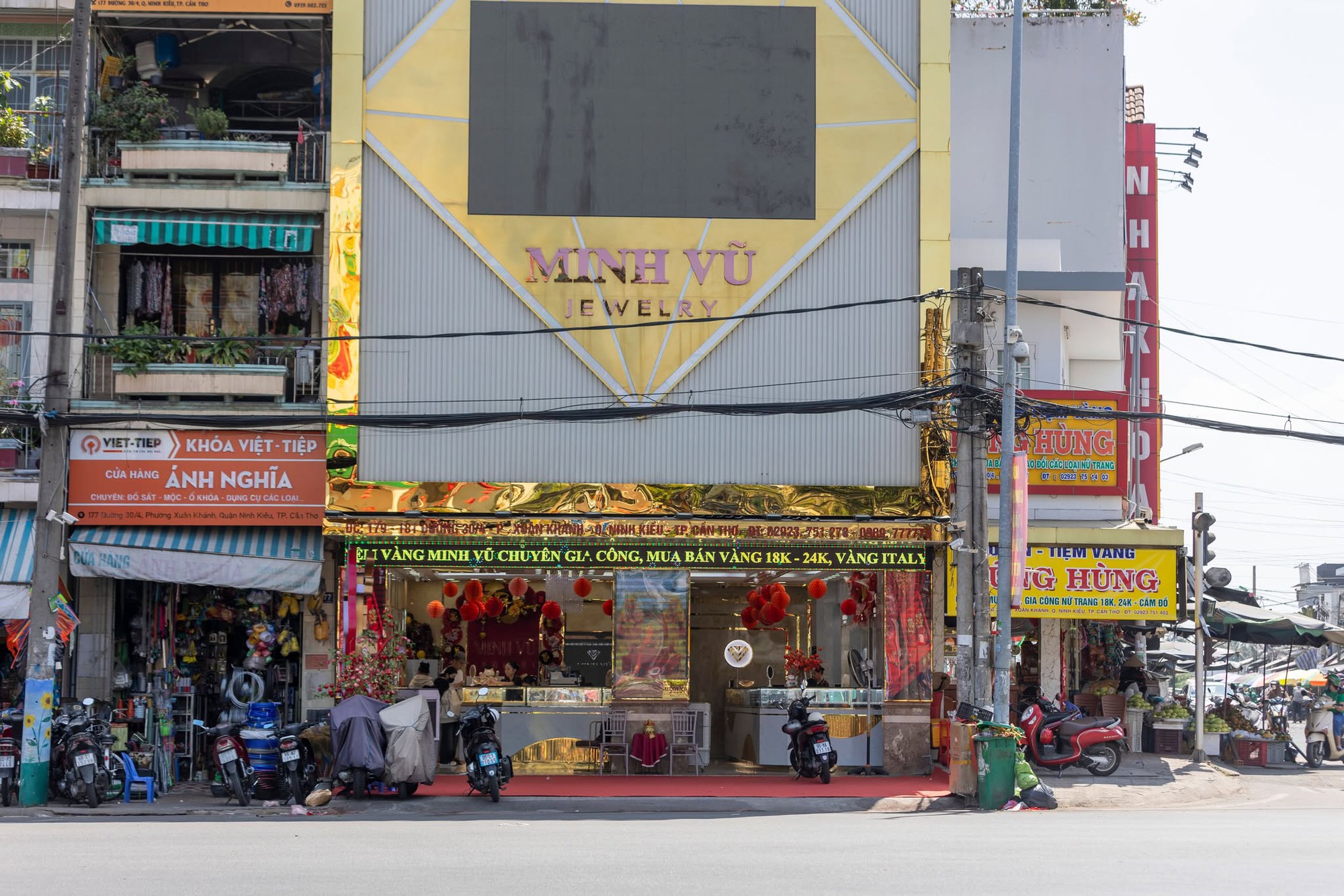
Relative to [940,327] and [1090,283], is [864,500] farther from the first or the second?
[1090,283]

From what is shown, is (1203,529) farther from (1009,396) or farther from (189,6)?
(189,6)

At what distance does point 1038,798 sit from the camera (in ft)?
65.1

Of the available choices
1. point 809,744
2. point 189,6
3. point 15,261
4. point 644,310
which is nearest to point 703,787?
point 809,744

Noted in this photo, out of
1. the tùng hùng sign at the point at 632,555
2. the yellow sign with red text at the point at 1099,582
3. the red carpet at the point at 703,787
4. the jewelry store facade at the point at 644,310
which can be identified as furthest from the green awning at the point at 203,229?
the yellow sign with red text at the point at 1099,582

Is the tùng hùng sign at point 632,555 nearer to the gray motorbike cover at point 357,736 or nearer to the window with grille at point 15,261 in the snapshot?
the gray motorbike cover at point 357,736

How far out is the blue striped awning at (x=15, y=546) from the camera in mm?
22188

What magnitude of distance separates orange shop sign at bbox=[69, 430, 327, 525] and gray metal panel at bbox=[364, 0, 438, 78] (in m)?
6.39

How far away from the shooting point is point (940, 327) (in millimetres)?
23625

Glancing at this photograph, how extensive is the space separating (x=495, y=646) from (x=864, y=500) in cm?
1005

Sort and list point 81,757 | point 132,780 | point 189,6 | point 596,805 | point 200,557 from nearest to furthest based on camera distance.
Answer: point 81,757
point 596,805
point 132,780
point 200,557
point 189,6

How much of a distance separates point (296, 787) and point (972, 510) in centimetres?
1012

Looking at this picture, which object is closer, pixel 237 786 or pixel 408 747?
pixel 237 786

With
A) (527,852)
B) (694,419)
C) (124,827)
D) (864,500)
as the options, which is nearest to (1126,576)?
(864,500)

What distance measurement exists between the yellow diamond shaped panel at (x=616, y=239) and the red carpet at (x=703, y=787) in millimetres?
5983
